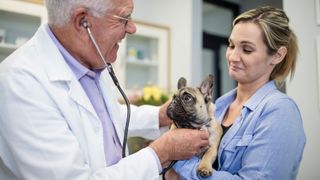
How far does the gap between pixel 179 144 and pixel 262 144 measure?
23 cm

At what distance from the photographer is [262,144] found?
0.93 metres

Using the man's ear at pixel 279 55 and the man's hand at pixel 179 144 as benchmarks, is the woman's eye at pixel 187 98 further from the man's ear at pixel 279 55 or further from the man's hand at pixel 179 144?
the man's ear at pixel 279 55

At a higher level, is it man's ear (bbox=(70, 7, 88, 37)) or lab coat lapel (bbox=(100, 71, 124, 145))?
man's ear (bbox=(70, 7, 88, 37))

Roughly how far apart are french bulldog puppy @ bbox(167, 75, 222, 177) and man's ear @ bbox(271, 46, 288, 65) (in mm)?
225

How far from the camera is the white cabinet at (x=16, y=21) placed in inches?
82.6

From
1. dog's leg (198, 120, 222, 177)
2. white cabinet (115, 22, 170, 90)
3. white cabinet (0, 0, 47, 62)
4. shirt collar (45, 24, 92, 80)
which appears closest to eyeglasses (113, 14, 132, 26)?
shirt collar (45, 24, 92, 80)

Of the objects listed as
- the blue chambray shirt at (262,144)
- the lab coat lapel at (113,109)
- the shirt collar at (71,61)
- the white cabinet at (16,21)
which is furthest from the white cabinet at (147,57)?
the blue chambray shirt at (262,144)

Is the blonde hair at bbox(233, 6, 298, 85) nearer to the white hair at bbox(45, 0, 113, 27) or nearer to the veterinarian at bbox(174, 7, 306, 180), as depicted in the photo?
the veterinarian at bbox(174, 7, 306, 180)

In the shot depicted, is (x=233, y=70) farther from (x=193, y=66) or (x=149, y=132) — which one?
(x=193, y=66)

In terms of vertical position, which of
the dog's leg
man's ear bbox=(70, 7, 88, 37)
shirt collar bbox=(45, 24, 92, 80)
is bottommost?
the dog's leg

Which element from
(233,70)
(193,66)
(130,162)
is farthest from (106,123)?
(193,66)

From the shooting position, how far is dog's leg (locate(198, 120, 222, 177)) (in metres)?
0.98

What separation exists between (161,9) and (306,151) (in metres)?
2.11

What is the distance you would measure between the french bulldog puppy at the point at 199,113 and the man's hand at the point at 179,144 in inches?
1.7
